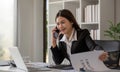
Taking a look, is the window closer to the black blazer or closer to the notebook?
the black blazer

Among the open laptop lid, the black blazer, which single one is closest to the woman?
the black blazer

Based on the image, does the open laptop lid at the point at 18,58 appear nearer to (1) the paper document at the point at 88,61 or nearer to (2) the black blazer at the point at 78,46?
(1) the paper document at the point at 88,61

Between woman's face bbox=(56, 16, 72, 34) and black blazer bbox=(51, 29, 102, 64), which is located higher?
woman's face bbox=(56, 16, 72, 34)

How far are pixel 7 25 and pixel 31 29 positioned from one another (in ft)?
1.66

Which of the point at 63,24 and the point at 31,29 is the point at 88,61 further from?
the point at 31,29

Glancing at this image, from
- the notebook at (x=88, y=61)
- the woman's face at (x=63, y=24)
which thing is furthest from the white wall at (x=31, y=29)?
the notebook at (x=88, y=61)

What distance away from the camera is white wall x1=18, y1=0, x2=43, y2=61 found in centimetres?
469

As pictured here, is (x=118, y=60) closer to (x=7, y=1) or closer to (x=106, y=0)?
(x=106, y=0)

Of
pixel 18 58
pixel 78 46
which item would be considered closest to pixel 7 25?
pixel 78 46

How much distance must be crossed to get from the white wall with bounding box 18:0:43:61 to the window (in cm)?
11

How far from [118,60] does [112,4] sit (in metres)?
1.85

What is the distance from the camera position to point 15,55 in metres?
1.97

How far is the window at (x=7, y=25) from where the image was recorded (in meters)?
4.48

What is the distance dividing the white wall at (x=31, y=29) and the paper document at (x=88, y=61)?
10.0 feet
